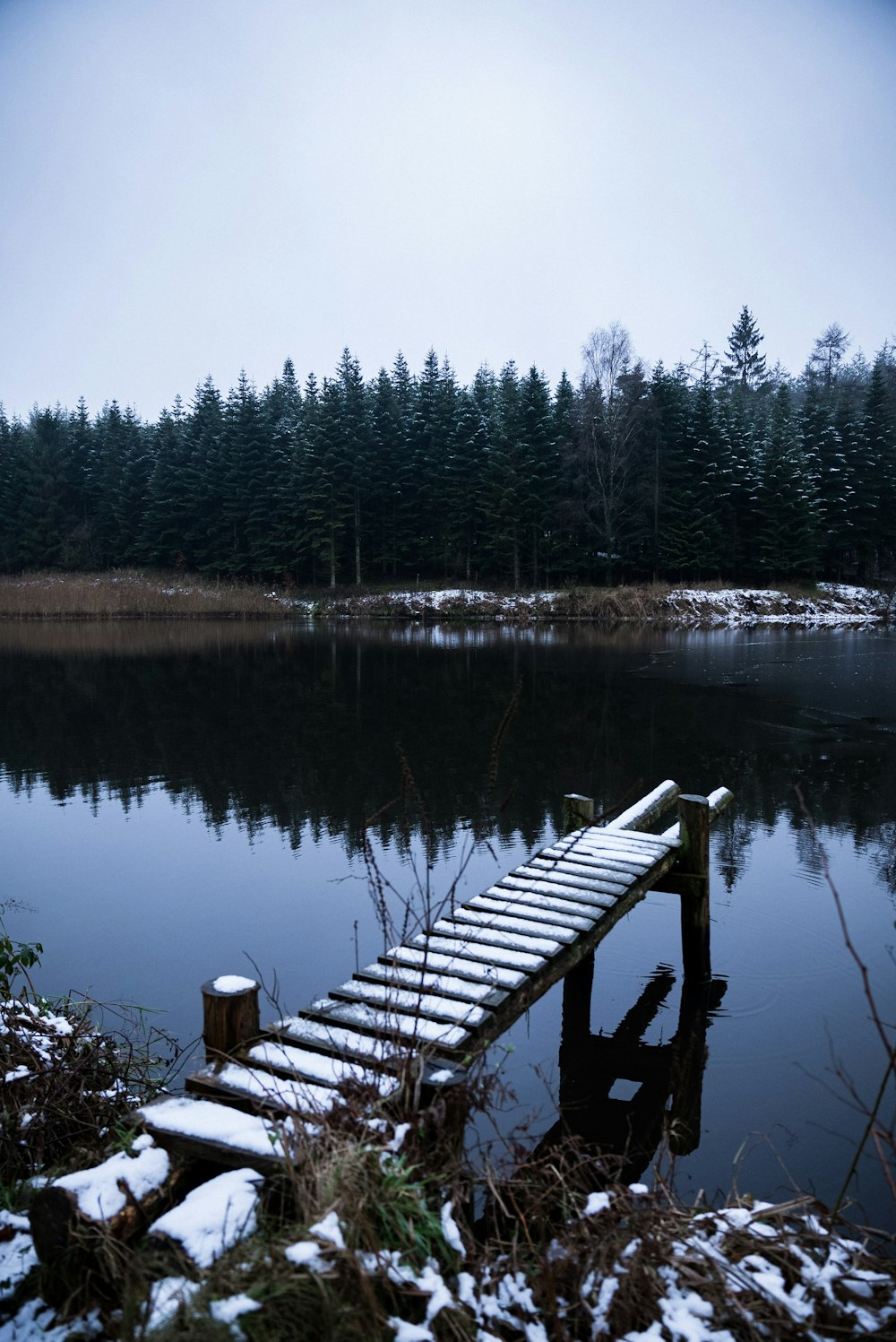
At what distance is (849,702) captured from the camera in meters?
17.1

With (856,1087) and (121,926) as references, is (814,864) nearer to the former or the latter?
(856,1087)

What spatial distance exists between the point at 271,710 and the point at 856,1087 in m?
13.5

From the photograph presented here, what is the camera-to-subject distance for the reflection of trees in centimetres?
1007

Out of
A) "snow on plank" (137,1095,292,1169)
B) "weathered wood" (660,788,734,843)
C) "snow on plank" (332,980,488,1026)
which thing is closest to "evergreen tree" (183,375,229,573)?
"weathered wood" (660,788,734,843)

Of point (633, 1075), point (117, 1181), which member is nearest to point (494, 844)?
point (633, 1075)

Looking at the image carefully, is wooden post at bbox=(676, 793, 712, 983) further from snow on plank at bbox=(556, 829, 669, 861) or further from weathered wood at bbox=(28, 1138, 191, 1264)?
weathered wood at bbox=(28, 1138, 191, 1264)

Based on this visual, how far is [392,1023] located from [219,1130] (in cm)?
93

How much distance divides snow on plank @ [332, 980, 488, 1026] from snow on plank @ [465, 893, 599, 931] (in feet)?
3.63

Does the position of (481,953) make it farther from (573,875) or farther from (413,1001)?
(573,875)

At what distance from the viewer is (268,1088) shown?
2.92 metres

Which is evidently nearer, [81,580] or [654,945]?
[654,945]

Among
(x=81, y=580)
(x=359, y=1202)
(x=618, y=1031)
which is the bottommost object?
(x=618, y=1031)

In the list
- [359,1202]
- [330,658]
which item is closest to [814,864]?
[359,1202]

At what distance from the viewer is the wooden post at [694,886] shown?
19.8ft
